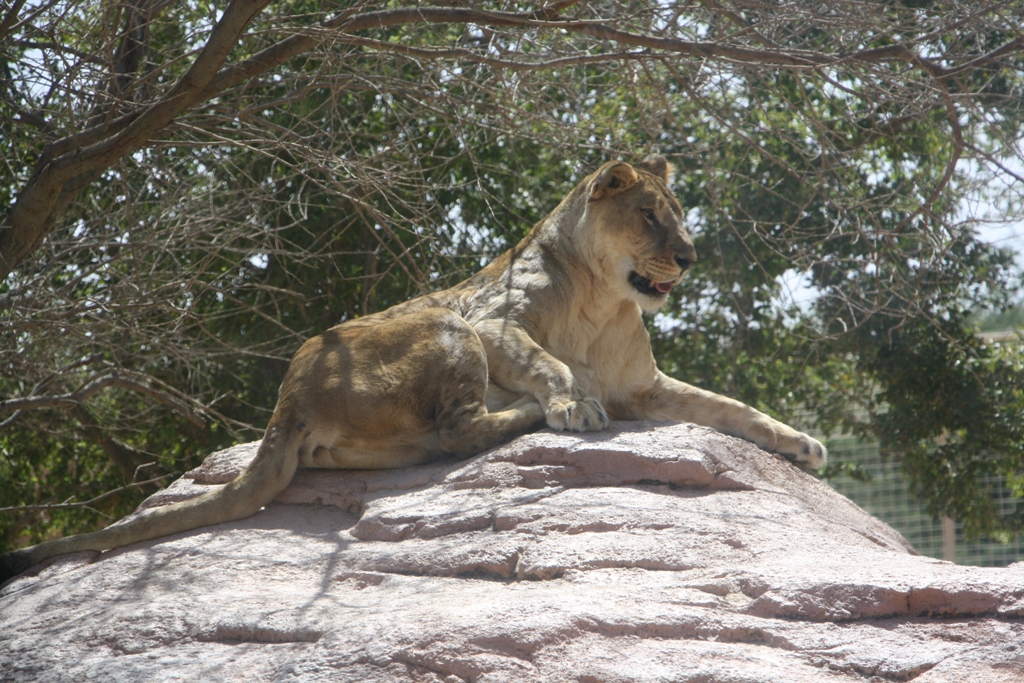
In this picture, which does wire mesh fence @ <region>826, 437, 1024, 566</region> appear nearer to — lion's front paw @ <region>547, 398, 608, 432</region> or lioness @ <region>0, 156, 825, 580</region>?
lioness @ <region>0, 156, 825, 580</region>

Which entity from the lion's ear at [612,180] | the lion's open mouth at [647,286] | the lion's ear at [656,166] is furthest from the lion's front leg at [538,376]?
the lion's ear at [656,166]

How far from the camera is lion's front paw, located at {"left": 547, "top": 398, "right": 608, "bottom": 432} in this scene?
15.1 feet

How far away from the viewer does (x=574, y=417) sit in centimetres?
462

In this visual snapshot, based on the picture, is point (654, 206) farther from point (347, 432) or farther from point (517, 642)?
point (517, 642)

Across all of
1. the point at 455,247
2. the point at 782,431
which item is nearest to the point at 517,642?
the point at 782,431

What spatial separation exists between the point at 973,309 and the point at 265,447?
7950mm

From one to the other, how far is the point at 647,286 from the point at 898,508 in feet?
26.3

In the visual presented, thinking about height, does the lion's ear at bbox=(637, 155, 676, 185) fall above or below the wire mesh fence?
above

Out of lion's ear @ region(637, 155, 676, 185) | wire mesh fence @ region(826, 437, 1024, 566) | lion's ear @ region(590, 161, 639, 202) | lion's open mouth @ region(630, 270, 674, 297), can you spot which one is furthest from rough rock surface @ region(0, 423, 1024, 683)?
wire mesh fence @ region(826, 437, 1024, 566)

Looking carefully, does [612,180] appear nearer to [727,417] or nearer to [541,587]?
[727,417]

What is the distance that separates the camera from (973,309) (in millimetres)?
10180

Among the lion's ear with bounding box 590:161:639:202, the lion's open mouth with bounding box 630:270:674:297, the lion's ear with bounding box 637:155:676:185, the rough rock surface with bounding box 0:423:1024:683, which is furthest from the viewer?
the lion's ear with bounding box 637:155:676:185

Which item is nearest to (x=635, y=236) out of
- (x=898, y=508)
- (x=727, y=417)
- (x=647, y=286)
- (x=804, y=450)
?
(x=647, y=286)

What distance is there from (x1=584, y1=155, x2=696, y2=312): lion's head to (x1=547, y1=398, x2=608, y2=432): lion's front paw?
0.91 metres
